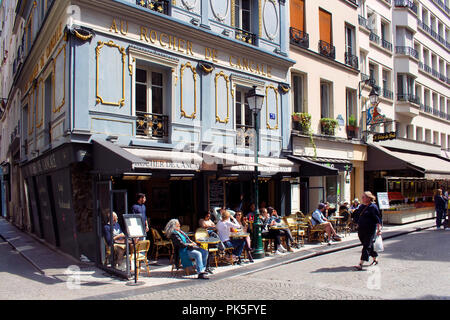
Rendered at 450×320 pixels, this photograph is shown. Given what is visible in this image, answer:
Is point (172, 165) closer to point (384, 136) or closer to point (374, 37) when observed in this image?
point (384, 136)

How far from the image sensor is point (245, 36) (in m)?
13.9

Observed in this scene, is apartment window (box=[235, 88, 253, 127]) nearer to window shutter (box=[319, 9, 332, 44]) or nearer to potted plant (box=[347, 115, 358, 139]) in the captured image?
window shutter (box=[319, 9, 332, 44])

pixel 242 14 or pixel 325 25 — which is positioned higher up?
pixel 325 25

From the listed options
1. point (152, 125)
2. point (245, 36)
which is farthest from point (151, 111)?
point (245, 36)

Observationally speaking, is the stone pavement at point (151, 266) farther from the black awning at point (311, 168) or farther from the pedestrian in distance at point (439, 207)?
the pedestrian in distance at point (439, 207)

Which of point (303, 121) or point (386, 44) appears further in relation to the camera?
point (386, 44)

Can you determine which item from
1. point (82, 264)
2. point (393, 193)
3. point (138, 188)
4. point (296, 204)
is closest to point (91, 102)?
point (138, 188)

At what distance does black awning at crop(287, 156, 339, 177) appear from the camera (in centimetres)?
1389

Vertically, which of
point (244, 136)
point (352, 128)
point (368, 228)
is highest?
point (352, 128)

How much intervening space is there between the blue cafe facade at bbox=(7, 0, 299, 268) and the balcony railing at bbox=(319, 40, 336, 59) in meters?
2.73

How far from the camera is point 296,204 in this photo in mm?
15398

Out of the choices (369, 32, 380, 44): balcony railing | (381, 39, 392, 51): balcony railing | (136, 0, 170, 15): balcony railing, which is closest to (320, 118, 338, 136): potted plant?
(369, 32, 380, 44): balcony railing

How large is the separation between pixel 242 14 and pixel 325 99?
5848 millimetres
